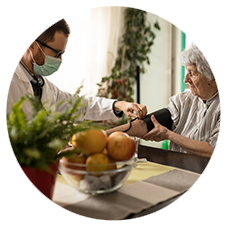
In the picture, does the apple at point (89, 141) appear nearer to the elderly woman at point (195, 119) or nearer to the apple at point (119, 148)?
the apple at point (119, 148)

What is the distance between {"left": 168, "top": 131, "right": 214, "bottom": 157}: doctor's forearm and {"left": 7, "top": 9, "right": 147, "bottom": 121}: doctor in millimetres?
210

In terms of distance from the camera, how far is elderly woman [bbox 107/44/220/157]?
43.8 inches

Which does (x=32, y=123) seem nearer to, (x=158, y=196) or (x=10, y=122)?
(x=10, y=122)

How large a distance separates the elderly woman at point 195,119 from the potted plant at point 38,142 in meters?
0.65

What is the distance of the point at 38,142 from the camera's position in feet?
1.35

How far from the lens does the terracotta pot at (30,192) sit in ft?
1.46

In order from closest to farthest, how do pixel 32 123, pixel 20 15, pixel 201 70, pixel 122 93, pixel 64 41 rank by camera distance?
pixel 32 123 → pixel 64 41 → pixel 201 70 → pixel 20 15 → pixel 122 93

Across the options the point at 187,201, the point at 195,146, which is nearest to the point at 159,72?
the point at 195,146

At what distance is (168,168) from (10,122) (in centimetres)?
43

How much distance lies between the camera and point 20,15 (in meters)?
1.56

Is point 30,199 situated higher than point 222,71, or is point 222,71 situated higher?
point 222,71

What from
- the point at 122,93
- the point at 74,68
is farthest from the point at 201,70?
the point at 122,93

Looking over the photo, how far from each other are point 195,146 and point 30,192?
81 centimetres

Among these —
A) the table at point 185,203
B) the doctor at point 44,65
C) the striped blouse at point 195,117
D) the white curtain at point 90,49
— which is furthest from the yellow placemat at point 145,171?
the white curtain at point 90,49
